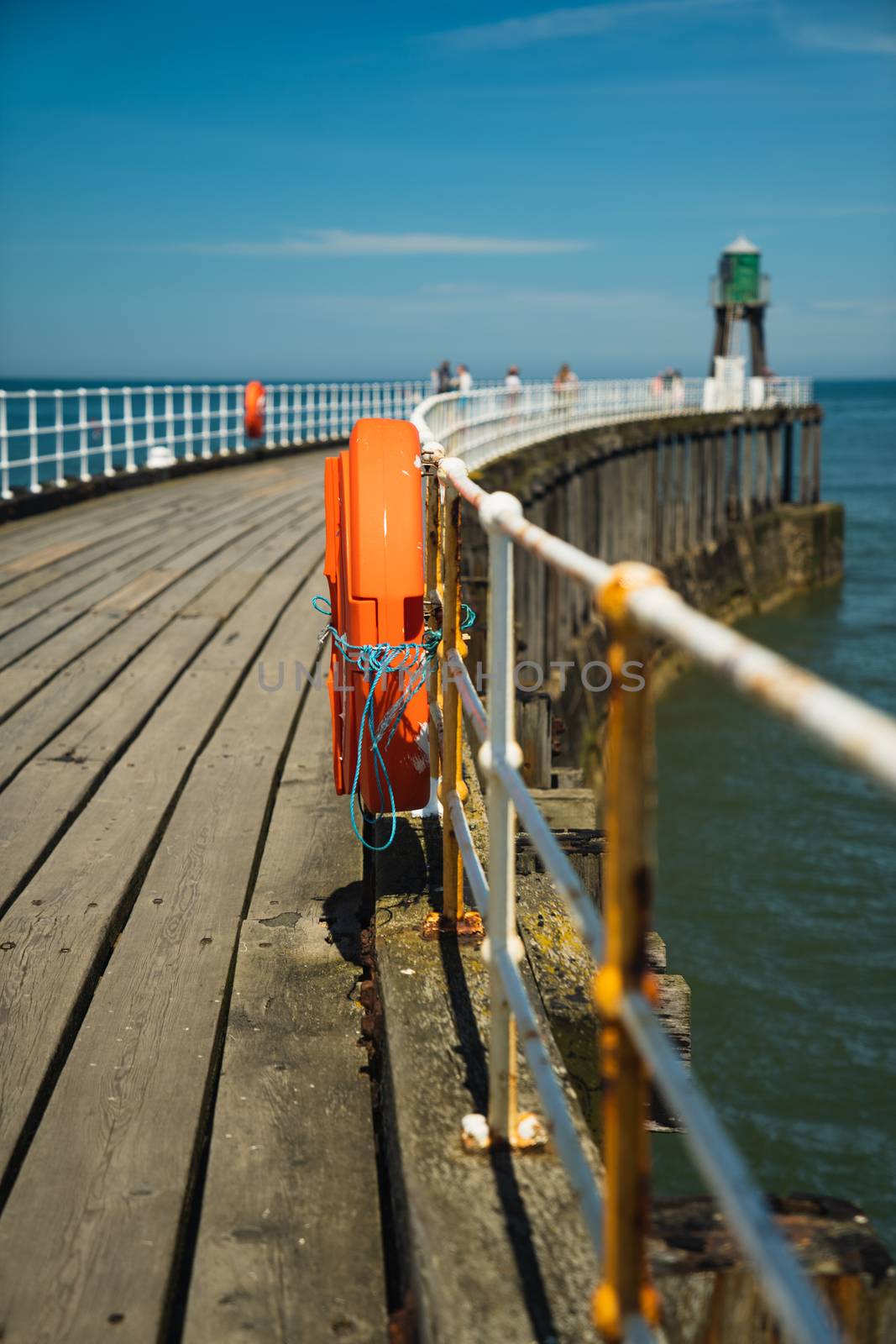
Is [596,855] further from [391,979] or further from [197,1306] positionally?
[197,1306]

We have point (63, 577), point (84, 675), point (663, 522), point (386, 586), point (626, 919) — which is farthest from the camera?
point (663, 522)

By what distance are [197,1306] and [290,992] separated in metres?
1.03

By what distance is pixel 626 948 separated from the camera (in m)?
1.32

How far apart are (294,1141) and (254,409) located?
19.2 m

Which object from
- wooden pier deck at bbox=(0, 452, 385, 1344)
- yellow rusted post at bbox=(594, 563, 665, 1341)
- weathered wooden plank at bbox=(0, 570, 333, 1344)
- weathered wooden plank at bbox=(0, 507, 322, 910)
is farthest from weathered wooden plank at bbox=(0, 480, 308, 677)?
yellow rusted post at bbox=(594, 563, 665, 1341)

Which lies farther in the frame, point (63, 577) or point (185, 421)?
point (185, 421)

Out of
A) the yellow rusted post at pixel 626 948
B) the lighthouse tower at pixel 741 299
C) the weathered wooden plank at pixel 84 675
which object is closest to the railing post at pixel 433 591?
the weathered wooden plank at pixel 84 675

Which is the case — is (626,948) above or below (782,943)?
above

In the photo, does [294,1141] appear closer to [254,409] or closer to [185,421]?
[254,409]

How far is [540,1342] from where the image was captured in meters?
1.64

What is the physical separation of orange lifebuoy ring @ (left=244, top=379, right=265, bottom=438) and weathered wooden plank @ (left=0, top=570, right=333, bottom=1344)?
16.9m

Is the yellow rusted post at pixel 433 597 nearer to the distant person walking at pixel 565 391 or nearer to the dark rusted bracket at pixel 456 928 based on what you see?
the dark rusted bracket at pixel 456 928

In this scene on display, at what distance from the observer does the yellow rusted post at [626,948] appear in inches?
50.9

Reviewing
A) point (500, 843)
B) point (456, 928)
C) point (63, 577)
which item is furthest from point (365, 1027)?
point (63, 577)
